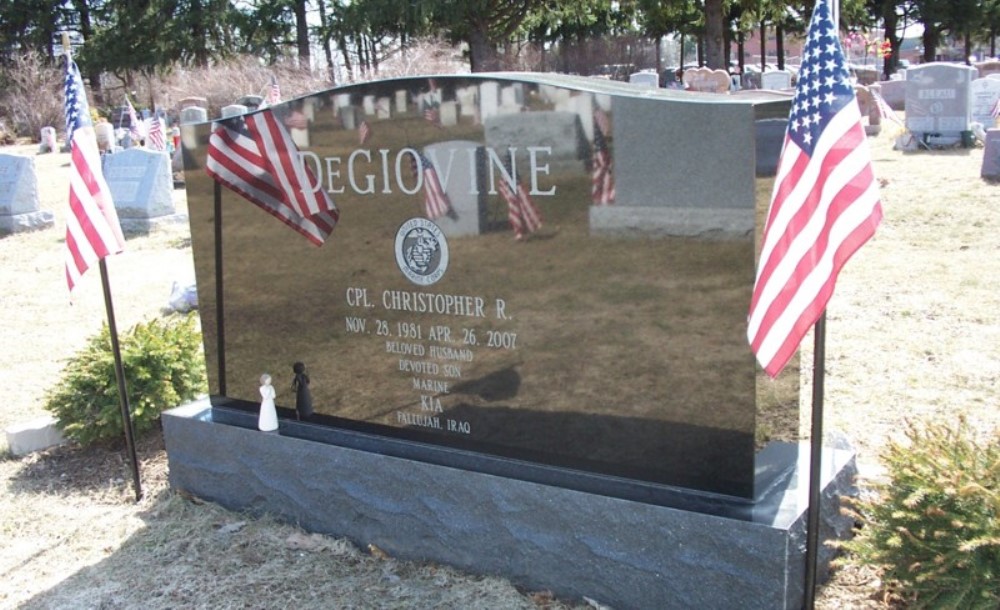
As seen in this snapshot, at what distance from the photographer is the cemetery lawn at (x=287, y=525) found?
3.97 m

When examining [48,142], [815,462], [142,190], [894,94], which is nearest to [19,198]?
[142,190]

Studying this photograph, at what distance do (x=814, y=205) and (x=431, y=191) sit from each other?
179cm

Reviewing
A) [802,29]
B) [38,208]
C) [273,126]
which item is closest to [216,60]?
[802,29]

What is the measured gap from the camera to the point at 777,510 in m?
3.35

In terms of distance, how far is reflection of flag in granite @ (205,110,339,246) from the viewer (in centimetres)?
446

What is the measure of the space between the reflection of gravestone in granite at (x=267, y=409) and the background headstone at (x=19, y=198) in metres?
11.2

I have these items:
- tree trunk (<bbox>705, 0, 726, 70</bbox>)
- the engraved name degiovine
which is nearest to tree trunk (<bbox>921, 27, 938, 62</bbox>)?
tree trunk (<bbox>705, 0, 726, 70</bbox>)

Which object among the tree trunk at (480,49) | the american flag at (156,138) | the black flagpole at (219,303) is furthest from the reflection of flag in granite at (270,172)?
the tree trunk at (480,49)

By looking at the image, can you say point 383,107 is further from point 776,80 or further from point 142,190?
point 776,80

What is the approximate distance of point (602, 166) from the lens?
3.55m

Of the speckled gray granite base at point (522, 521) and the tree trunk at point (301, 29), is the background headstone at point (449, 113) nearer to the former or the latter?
the speckled gray granite base at point (522, 521)

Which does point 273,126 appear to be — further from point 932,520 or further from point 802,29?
point 802,29

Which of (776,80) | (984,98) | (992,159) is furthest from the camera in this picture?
(776,80)

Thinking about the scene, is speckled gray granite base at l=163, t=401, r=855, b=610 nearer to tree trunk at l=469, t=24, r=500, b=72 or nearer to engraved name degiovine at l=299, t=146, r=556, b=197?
engraved name degiovine at l=299, t=146, r=556, b=197
